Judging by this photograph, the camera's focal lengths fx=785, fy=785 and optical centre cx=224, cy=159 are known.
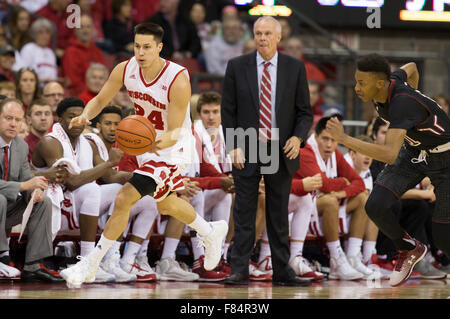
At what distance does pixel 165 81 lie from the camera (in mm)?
5609

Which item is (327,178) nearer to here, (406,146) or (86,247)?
(406,146)

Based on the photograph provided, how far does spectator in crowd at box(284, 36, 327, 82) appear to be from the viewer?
33.4ft

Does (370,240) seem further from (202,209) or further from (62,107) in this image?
(62,107)

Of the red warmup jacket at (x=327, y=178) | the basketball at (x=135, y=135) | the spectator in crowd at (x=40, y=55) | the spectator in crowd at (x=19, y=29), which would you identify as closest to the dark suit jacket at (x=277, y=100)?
→ the red warmup jacket at (x=327, y=178)

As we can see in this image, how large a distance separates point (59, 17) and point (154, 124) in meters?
5.20

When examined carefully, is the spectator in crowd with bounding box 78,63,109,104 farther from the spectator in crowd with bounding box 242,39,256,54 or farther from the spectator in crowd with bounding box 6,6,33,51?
the spectator in crowd with bounding box 242,39,256,54

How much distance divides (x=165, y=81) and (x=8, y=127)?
4.74 feet

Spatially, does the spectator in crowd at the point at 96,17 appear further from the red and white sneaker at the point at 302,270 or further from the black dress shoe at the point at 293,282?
the black dress shoe at the point at 293,282

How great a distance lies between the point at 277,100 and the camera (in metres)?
6.30

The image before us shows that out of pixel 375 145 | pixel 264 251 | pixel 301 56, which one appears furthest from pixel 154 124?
pixel 301 56

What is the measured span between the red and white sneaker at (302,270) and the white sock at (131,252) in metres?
1.42

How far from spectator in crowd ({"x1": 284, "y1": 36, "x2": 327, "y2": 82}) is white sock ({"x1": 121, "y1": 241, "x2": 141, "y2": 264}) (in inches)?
173

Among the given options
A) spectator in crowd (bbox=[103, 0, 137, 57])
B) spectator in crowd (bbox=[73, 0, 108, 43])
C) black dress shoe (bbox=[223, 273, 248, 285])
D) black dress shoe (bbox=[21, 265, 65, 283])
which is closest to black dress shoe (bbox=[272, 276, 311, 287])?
black dress shoe (bbox=[223, 273, 248, 285])

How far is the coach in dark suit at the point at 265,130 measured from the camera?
629 centimetres
